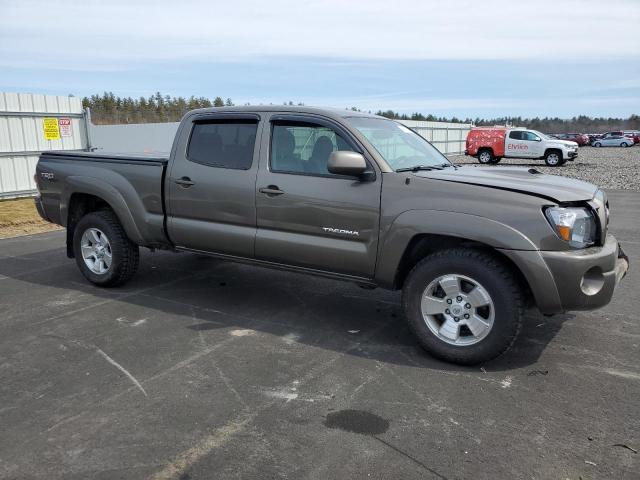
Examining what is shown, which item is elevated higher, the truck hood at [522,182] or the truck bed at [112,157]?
the truck bed at [112,157]

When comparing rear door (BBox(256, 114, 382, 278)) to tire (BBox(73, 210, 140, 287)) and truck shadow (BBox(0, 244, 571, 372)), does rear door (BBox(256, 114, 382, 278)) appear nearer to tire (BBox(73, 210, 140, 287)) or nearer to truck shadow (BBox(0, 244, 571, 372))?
truck shadow (BBox(0, 244, 571, 372))

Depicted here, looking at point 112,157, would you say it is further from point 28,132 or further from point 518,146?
point 518,146

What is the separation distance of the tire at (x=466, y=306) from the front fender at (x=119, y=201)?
2.97 meters

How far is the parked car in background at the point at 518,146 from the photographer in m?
27.2

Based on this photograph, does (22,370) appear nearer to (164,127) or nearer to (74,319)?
(74,319)

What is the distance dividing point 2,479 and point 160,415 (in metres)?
0.86

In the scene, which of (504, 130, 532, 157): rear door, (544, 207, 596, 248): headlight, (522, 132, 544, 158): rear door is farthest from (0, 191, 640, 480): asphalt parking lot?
(504, 130, 532, 157): rear door

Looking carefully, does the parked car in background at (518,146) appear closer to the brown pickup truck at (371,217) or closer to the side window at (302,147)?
the brown pickup truck at (371,217)

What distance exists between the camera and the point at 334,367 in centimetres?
400

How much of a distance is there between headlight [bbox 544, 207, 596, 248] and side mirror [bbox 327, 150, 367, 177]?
4.44ft

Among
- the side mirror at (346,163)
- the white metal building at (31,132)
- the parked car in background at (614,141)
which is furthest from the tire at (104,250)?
the parked car in background at (614,141)

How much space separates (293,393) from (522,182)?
7.54 ft

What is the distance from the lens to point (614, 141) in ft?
175

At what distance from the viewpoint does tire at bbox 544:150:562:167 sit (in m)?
27.2
